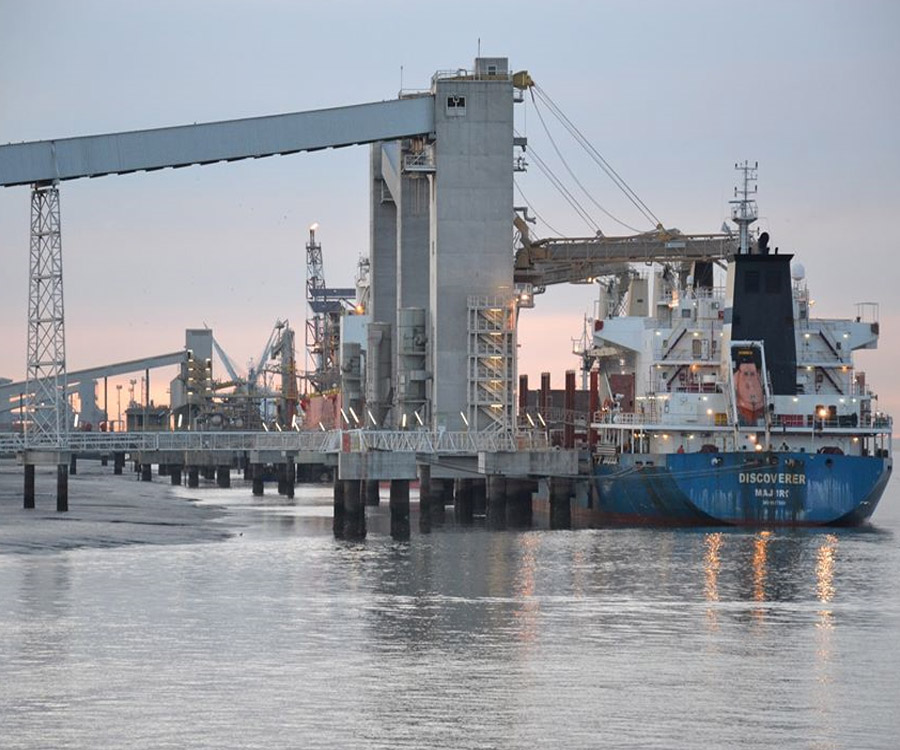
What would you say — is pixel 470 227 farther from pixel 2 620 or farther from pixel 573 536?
pixel 2 620

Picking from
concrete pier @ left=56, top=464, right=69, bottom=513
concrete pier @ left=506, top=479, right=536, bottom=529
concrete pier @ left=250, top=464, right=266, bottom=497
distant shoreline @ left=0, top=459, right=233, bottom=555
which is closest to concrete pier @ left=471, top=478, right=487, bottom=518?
concrete pier @ left=506, top=479, right=536, bottom=529

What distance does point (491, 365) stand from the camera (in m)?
86.4

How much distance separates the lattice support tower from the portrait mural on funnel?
12564 millimetres

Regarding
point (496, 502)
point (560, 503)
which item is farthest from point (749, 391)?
point (496, 502)

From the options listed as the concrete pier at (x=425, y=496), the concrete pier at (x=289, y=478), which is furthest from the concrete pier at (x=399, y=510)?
the concrete pier at (x=289, y=478)

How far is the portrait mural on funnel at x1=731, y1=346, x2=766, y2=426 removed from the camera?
75625mm

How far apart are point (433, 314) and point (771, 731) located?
54.8 metres

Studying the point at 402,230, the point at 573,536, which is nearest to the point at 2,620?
the point at 573,536

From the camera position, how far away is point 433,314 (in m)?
86.7

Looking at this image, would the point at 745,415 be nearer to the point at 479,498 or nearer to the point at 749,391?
the point at 749,391

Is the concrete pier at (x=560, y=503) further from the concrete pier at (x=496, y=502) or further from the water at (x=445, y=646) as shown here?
the water at (x=445, y=646)

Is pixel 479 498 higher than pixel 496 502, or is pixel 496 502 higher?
pixel 496 502

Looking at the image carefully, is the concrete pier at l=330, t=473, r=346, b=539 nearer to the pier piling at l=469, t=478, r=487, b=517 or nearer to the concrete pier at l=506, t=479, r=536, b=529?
the concrete pier at l=506, t=479, r=536, b=529

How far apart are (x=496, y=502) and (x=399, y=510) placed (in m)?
9.40
